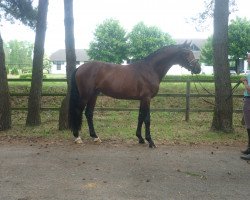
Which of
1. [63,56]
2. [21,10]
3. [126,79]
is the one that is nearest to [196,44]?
[63,56]

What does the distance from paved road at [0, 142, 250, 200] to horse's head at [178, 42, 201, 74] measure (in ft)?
6.46

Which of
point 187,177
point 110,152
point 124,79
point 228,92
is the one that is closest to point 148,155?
point 110,152

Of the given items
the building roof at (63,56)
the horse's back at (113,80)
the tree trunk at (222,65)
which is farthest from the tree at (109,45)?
the horse's back at (113,80)

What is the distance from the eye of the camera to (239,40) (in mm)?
48750

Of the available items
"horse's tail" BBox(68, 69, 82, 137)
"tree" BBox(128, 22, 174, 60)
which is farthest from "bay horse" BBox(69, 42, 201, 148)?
"tree" BBox(128, 22, 174, 60)

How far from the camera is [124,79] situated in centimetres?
839

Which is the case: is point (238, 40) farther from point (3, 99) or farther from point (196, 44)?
point (3, 99)

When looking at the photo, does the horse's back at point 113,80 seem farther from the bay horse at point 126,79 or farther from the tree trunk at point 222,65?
the tree trunk at point 222,65

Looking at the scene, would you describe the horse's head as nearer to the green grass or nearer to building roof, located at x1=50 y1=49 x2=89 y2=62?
the green grass

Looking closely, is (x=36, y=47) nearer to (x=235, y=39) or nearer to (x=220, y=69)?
(x=220, y=69)

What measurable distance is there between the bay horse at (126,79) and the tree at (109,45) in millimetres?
41657

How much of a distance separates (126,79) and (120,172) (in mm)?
3005

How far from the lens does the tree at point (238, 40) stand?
48025 millimetres

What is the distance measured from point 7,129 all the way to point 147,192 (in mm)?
6178
